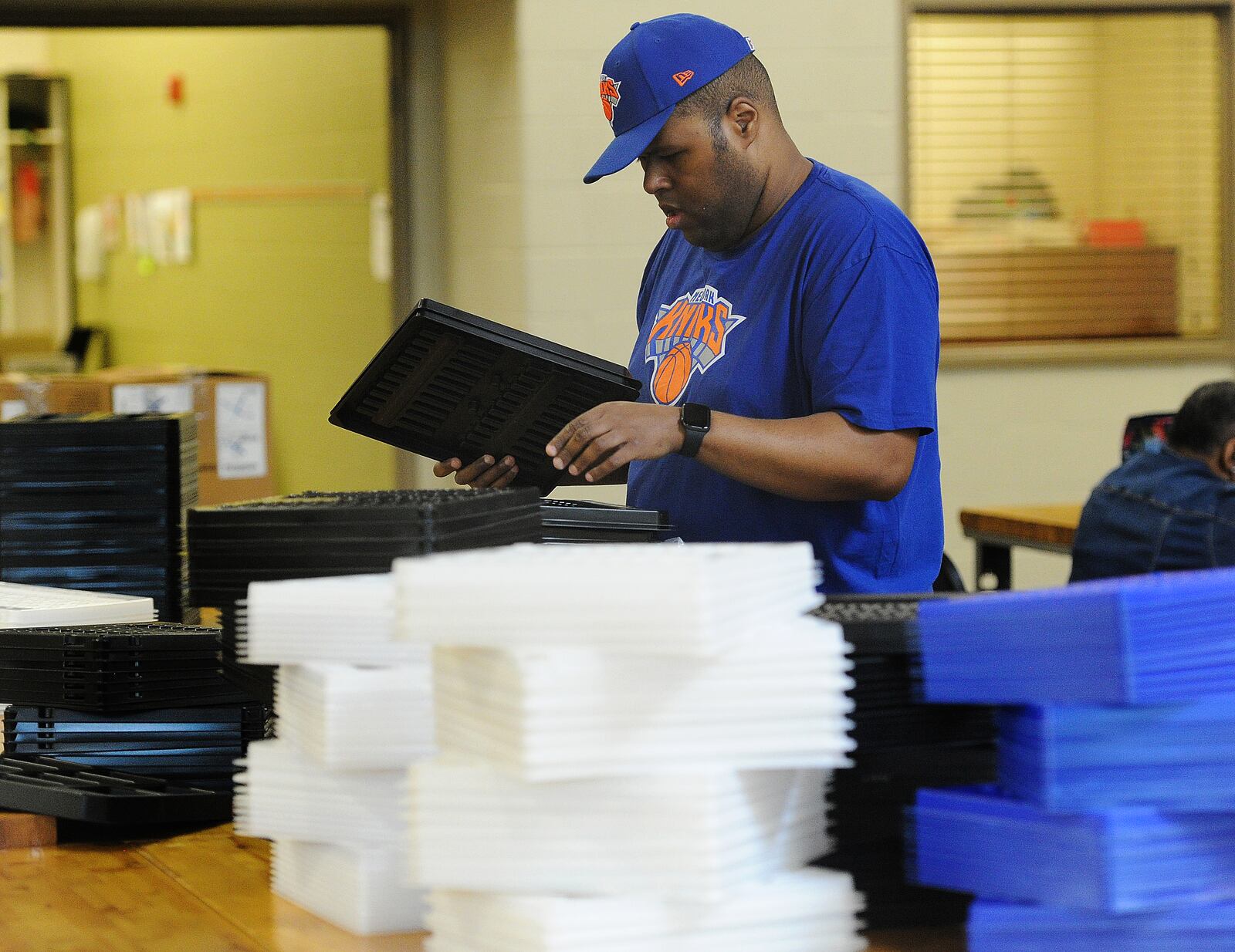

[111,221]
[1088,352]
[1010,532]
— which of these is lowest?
[1010,532]

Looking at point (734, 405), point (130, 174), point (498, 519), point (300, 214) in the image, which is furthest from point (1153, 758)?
point (130, 174)

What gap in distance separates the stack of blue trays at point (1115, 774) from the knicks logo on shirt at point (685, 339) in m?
1.13

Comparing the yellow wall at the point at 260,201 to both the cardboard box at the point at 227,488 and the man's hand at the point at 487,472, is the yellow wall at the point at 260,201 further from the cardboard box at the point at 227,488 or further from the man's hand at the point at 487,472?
the man's hand at the point at 487,472

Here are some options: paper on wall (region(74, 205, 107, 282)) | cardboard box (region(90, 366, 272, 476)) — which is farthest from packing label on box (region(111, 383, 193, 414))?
paper on wall (region(74, 205, 107, 282))

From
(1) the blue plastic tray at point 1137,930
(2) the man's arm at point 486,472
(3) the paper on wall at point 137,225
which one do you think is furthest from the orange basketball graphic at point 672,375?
(3) the paper on wall at point 137,225

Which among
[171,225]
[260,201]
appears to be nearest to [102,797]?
[260,201]

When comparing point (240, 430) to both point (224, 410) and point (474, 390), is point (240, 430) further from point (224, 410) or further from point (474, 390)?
point (474, 390)

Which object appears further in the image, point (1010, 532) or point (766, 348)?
point (1010, 532)

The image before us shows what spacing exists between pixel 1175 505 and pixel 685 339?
176 centimetres

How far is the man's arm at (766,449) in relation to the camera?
1.92m

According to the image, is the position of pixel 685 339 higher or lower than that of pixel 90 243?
lower

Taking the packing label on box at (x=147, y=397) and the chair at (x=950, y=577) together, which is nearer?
the chair at (x=950, y=577)

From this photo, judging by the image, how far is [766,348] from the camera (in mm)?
2127

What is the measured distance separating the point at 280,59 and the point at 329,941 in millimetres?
6239
